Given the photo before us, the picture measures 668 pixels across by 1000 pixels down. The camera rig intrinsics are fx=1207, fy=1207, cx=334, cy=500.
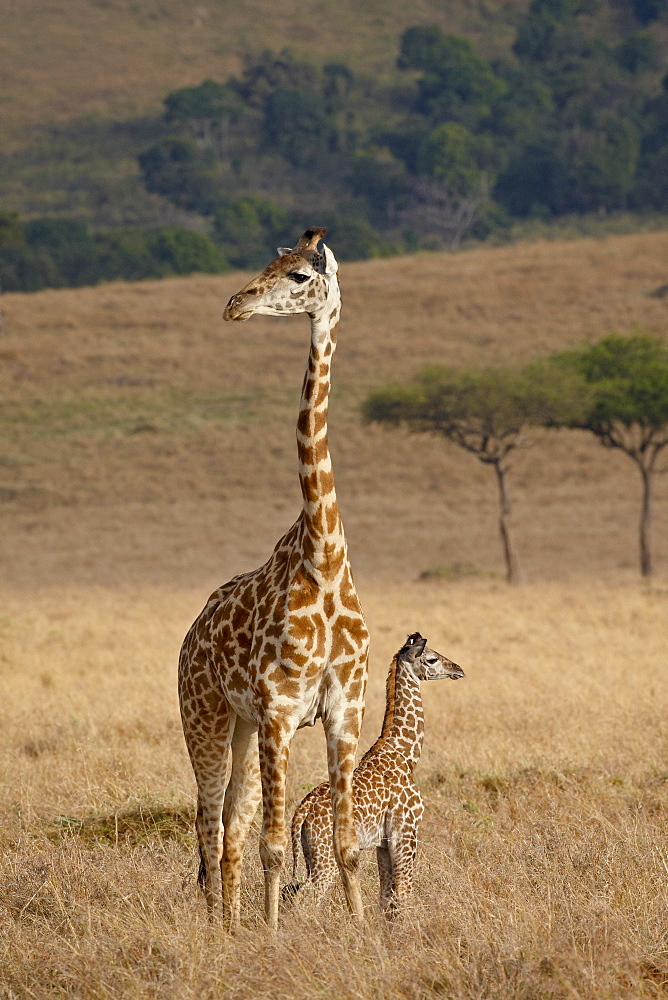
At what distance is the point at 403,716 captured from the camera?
722 centimetres

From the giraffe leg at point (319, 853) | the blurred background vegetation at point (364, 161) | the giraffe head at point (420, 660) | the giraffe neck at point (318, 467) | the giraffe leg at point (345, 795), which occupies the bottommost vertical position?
the giraffe leg at point (319, 853)

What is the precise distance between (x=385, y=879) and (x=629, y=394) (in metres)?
26.2

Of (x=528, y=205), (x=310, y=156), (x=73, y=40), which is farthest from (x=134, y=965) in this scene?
(x=73, y=40)

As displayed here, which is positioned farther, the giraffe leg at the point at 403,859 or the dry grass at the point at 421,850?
the giraffe leg at the point at 403,859

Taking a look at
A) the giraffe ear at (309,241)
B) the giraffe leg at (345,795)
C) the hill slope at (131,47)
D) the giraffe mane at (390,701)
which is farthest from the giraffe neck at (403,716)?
the hill slope at (131,47)

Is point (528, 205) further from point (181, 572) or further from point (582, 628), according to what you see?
point (582, 628)

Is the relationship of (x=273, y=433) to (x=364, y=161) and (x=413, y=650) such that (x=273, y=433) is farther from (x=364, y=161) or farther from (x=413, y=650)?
(x=364, y=161)

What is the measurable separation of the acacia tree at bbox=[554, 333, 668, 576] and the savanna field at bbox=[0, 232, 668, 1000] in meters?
2.80

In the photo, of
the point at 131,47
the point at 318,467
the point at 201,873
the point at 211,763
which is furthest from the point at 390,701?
the point at 131,47

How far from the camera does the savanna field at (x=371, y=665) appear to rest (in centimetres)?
545

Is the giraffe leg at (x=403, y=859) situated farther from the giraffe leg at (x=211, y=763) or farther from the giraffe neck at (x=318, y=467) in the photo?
the giraffe neck at (x=318, y=467)

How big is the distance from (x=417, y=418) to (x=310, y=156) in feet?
362

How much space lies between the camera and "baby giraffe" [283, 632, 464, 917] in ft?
20.9

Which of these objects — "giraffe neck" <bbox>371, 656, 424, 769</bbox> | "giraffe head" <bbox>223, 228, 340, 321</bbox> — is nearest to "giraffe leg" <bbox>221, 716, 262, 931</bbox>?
"giraffe neck" <bbox>371, 656, 424, 769</bbox>
